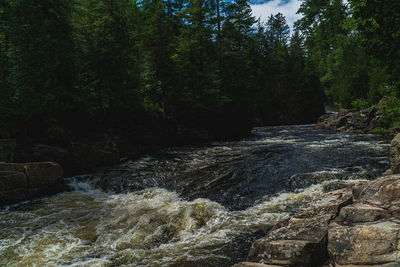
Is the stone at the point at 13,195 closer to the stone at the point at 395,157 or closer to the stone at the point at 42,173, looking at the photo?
the stone at the point at 42,173

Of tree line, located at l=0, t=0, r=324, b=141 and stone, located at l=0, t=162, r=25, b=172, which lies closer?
stone, located at l=0, t=162, r=25, b=172

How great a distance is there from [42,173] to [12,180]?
990mm

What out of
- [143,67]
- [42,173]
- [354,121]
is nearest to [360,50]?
[354,121]

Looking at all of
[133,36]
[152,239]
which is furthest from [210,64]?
[152,239]

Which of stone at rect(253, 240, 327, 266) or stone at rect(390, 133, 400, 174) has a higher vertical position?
stone at rect(390, 133, 400, 174)

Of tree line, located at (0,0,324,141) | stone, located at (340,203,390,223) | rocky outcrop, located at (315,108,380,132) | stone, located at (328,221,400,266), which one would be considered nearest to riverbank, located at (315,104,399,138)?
rocky outcrop, located at (315,108,380,132)

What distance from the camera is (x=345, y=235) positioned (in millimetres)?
3072

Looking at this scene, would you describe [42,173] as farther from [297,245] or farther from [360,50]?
[360,50]

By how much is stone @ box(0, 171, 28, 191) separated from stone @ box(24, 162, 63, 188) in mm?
192

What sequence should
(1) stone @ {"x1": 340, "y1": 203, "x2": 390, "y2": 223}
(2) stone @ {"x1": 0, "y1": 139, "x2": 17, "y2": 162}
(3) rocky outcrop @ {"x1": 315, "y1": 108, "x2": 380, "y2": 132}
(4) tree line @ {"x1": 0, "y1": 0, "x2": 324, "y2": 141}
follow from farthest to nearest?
(3) rocky outcrop @ {"x1": 315, "y1": 108, "x2": 380, "y2": 132}
(4) tree line @ {"x1": 0, "y1": 0, "x2": 324, "y2": 141}
(2) stone @ {"x1": 0, "y1": 139, "x2": 17, "y2": 162}
(1) stone @ {"x1": 340, "y1": 203, "x2": 390, "y2": 223}

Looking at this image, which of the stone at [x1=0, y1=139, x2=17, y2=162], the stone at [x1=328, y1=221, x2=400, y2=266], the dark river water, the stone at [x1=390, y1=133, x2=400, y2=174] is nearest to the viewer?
the stone at [x1=328, y1=221, x2=400, y2=266]

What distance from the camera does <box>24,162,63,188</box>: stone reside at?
8953mm

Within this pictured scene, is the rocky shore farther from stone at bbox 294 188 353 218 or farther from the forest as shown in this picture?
the forest

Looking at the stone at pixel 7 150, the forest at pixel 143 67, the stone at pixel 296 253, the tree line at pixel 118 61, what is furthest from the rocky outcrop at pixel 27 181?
Result: the stone at pixel 296 253
